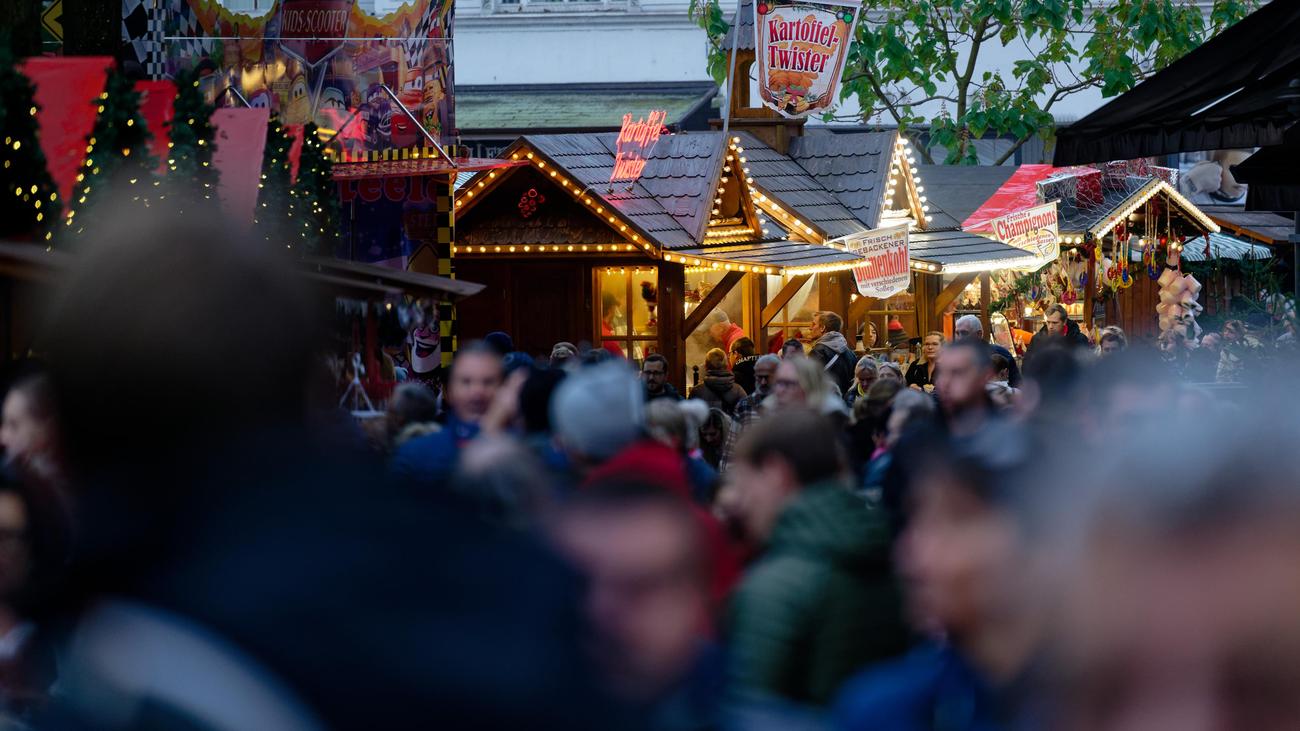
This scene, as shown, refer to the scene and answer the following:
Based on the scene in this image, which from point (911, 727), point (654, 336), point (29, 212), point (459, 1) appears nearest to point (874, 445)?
point (29, 212)

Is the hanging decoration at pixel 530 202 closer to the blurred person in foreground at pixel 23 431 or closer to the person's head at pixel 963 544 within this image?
the blurred person in foreground at pixel 23 431

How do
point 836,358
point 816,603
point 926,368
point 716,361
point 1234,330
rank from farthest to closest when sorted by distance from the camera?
point 926,368 < point 836,358 < point 716,361 < point 1234,330 < point 816,603

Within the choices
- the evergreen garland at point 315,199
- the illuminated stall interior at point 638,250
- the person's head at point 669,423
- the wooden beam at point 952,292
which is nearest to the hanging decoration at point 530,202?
the illuminated stall interior at point 638,250

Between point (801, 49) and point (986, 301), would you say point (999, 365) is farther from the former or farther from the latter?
point (986, 301)

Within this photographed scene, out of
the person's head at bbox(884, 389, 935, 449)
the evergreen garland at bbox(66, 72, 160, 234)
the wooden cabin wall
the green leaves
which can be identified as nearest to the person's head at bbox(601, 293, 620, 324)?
the wooden cabin wall

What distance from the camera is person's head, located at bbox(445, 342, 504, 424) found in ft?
20.5

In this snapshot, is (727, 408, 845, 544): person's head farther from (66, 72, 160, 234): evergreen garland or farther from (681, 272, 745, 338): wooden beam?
(681, 272, 745, 338): wooden beam

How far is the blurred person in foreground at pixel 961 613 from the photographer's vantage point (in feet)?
9.25

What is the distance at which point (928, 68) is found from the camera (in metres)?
30.8

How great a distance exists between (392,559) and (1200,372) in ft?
37.3

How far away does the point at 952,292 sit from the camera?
913 inches

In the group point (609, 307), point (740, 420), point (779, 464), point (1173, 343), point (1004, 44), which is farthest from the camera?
point (1004, 44)

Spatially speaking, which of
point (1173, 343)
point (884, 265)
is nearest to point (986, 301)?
point (884, 265)

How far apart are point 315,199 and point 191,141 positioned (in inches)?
63.4
